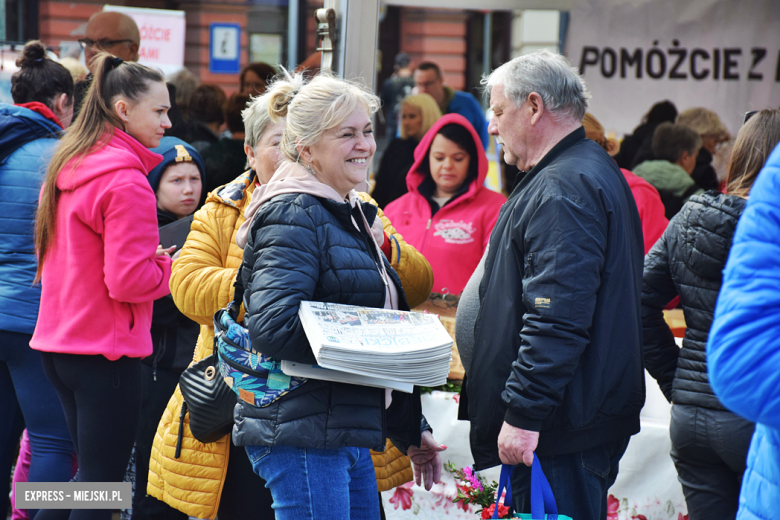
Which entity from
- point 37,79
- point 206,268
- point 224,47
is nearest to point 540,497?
point 206,268

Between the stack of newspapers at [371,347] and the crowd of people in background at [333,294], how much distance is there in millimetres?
57

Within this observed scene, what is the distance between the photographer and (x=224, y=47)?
6156mm

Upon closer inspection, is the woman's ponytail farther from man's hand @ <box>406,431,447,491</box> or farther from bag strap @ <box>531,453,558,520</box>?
bag strap @ <box>531,453,558,520</box>

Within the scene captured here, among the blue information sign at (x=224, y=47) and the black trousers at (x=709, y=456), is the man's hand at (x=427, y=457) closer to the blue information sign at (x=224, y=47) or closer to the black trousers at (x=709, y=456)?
the black trousers at (x=709, y=456)

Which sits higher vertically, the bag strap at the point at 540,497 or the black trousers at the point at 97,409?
the bag strap at the point at 540,497

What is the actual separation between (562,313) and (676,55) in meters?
3.94

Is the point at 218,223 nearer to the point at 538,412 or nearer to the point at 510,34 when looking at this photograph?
the point at 538,412

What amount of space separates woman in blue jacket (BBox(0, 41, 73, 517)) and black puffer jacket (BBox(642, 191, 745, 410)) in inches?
94.8

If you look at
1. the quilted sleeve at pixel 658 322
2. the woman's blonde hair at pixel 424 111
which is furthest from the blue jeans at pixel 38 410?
the woman's blonde hair at pixel 424 111

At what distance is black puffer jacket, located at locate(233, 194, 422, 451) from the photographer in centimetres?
185

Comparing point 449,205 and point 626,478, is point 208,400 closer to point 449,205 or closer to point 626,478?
point 626,478

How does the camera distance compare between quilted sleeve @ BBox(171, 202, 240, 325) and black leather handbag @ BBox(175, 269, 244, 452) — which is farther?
quilted sleeve @ BBox(171, 202, 240, 325)

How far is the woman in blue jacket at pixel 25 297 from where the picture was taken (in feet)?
9.78

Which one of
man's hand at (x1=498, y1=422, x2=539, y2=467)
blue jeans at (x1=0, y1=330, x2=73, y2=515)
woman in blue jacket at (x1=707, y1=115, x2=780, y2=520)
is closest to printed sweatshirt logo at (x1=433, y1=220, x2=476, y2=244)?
man's hand at (x1=498, y1=422, x2=539, y2=467)
